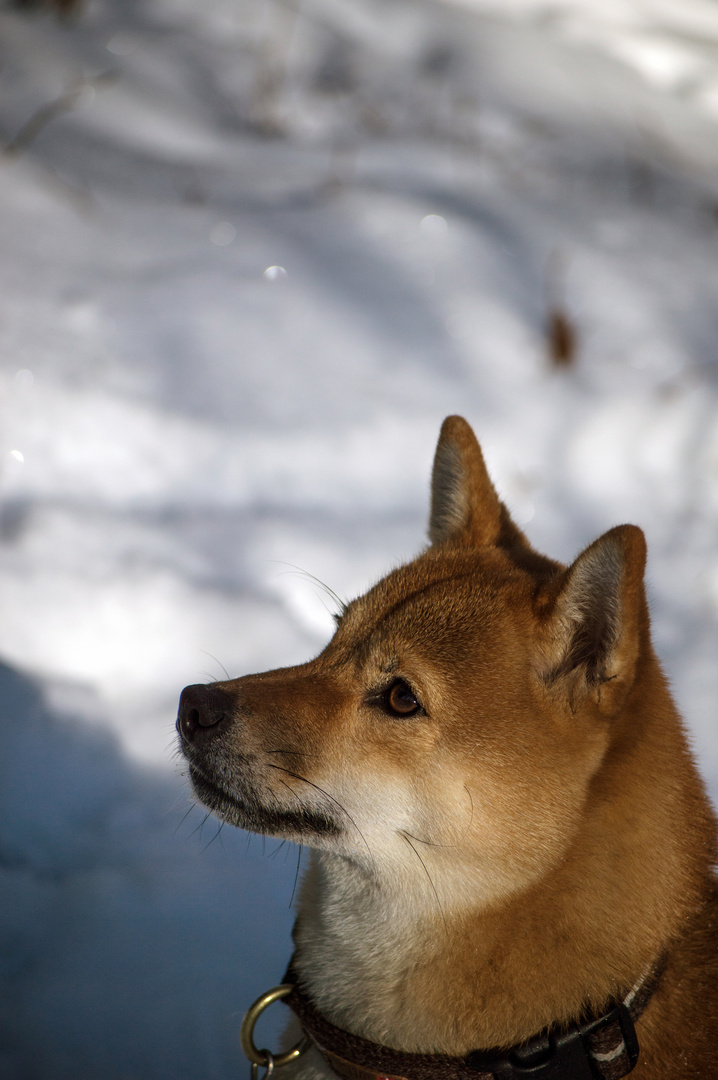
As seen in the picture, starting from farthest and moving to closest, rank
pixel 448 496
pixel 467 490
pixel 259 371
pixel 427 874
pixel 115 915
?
pixel 259 371
pixel 115 915
pixel 448 496
pixel 467 490
pixel 427 874

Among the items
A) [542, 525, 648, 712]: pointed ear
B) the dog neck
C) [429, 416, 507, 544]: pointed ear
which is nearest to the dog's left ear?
[429, 416, 507, 544]: pointed ear

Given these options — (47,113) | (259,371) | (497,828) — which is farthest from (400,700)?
(47,113)

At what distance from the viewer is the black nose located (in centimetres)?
201

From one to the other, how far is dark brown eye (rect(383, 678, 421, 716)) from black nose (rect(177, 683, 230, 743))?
374 millimetres

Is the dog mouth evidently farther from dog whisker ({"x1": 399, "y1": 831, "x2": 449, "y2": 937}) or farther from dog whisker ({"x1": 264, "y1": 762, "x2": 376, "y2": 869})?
dog whisker ({"x1": 399, "y1": 831, "x2": 449, "y2": 937})

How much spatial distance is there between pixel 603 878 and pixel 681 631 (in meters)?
2.36

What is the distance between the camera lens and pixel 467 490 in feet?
8.19

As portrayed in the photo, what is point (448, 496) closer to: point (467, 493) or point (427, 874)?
point (467, 493)

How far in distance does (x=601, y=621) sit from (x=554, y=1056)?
90 cm

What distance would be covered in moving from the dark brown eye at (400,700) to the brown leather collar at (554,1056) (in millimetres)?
710

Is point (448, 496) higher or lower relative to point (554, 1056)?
higher

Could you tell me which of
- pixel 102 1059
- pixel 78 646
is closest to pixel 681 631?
pixel 78 646

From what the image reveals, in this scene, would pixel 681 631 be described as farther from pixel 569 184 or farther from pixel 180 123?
pixel 180 123

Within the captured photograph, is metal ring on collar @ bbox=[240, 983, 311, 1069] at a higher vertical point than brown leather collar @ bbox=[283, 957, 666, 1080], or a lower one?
lower
